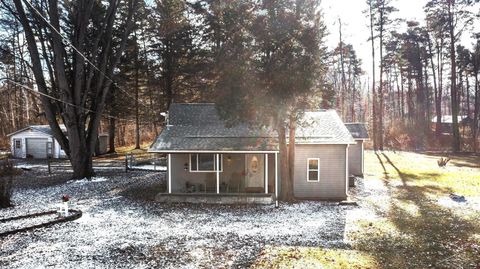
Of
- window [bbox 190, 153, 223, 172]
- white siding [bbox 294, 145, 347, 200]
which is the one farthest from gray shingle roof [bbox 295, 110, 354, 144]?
window [bbox 190, 153, 223, 172]

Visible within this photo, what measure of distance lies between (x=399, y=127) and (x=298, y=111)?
1526 inches

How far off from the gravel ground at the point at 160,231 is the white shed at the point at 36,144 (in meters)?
18.2

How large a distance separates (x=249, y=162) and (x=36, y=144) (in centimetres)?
2660

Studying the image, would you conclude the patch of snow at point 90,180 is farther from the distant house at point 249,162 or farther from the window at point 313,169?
the window at point 313,169

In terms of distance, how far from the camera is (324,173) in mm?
18547

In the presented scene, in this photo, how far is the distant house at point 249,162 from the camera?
18.1m

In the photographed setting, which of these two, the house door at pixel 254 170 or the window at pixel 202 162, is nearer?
the window at pixel 202 162

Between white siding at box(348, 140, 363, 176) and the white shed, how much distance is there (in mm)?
26653

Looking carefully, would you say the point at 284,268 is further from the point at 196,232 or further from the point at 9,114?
the point at 9,114

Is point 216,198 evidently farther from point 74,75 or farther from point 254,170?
point 74,75

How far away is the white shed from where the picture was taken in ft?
120

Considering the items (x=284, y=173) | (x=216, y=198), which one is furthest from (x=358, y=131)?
(x=216, y=198)

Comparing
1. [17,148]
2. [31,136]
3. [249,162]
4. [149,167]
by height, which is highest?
[31,136]

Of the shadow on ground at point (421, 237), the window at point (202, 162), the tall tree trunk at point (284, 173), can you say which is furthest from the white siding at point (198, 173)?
the shadow on ground at point (421, 237)
